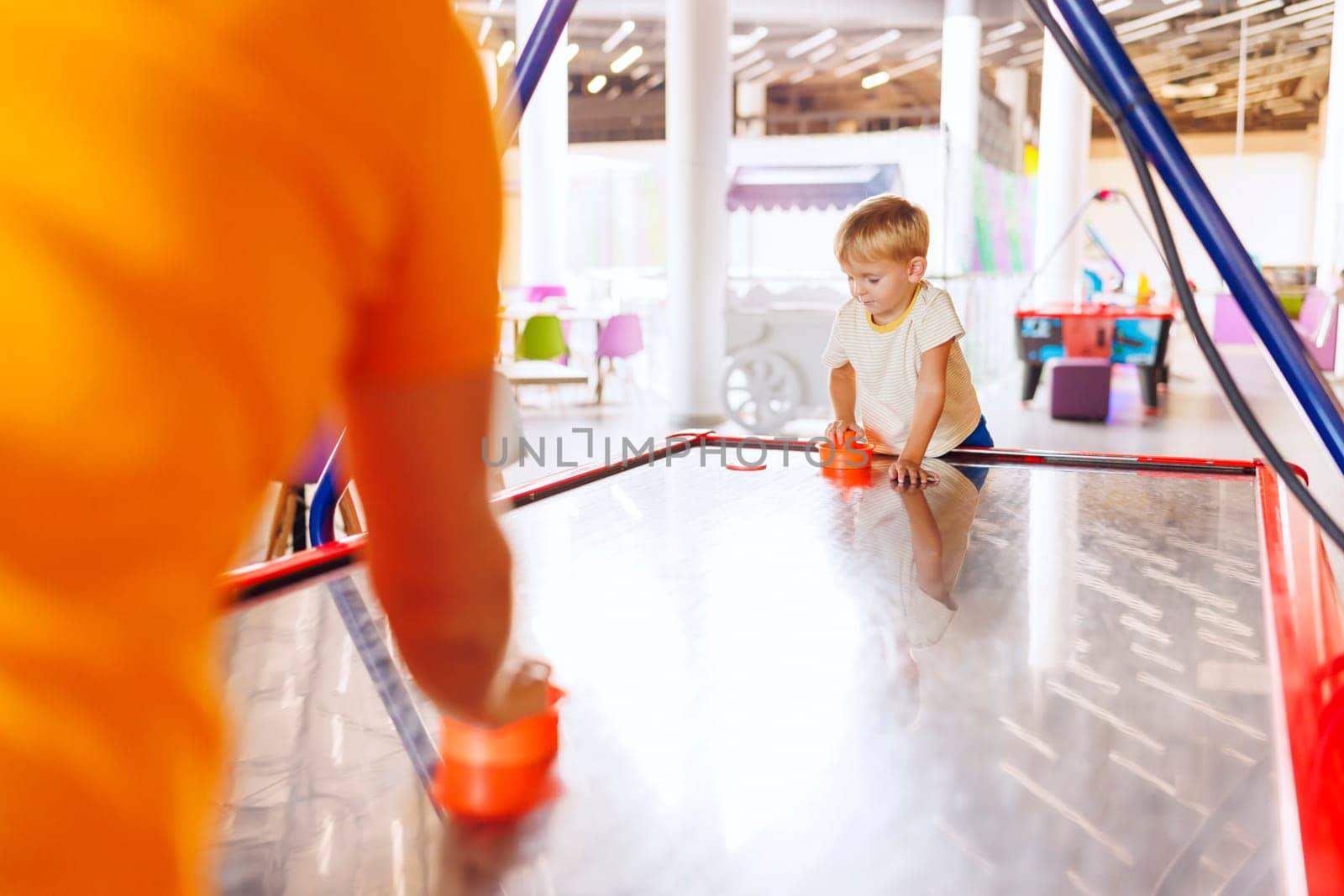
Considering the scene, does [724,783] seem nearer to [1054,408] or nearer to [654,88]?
[1054,408]

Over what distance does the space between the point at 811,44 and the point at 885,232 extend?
38.8 ft

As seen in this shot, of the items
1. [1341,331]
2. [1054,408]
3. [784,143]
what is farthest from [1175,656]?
[784,143]

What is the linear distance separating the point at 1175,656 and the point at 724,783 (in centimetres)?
46

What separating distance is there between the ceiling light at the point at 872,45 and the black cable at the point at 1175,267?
12.2 metres

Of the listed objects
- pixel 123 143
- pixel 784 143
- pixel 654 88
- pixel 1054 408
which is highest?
pixel 654 88

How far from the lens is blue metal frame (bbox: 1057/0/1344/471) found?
948 mm

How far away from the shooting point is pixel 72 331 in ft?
0.89

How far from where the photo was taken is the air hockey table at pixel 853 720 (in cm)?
64

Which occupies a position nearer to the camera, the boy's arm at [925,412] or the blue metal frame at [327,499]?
A: the blue metal frame at [327,499]

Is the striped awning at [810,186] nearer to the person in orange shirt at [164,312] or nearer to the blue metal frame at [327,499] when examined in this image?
the blue metal frame at [327,499]

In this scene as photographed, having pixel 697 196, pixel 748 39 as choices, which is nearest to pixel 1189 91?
pixel 748 39

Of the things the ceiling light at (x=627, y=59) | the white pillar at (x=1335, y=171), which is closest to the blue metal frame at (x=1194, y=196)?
the white pillar at (x=1335, y=171)

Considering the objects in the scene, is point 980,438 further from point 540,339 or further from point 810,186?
point 540,339

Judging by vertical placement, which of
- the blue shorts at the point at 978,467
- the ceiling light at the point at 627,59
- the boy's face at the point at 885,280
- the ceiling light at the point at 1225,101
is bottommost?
the blue shorts at the point at 978,467
